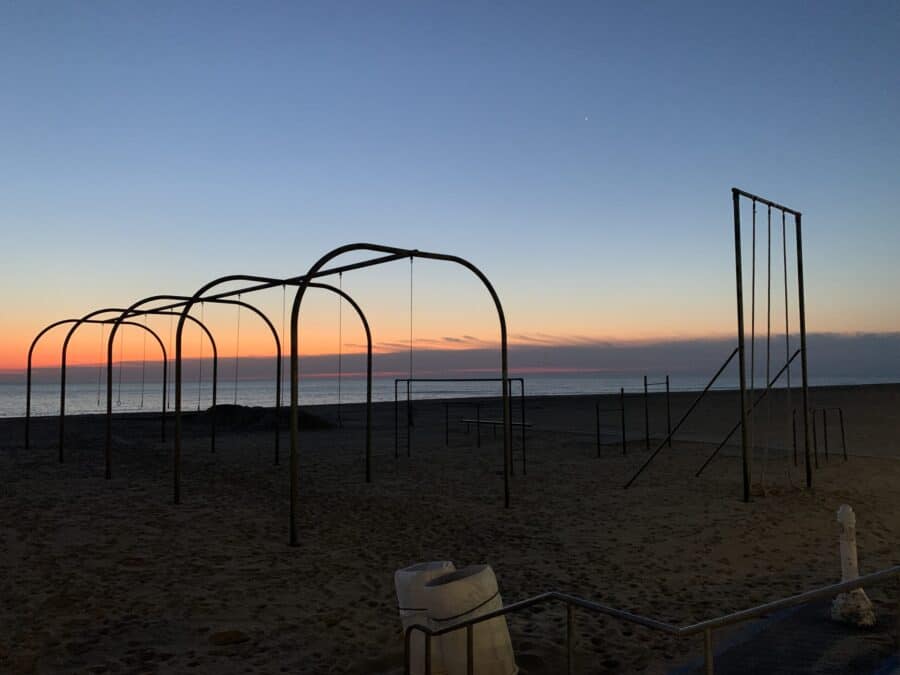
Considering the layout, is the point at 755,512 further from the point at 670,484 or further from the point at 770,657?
the point at 770,657

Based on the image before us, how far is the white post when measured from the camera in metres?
4.48

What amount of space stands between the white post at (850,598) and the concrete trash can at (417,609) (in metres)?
2.82

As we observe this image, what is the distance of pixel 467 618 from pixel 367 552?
3.56 m

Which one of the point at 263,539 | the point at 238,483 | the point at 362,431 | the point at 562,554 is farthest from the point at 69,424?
the point at 562,554

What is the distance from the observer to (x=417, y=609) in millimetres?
3766

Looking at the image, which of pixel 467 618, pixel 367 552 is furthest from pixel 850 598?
pixel 367 552

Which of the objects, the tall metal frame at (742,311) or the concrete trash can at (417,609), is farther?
the tall metal frame at (742,311)

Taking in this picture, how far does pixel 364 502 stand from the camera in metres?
9.73

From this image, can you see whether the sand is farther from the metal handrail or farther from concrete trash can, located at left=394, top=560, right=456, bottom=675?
the metal handrail

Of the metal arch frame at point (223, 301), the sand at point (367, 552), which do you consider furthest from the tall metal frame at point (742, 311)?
the metal arch frame at point (223, 301)

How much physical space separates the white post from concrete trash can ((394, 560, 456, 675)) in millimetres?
2817

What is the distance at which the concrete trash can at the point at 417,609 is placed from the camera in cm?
373

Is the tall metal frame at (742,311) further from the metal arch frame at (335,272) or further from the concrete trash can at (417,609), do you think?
the concrete trash can at (417,609)

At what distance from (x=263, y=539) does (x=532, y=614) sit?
364 cm
